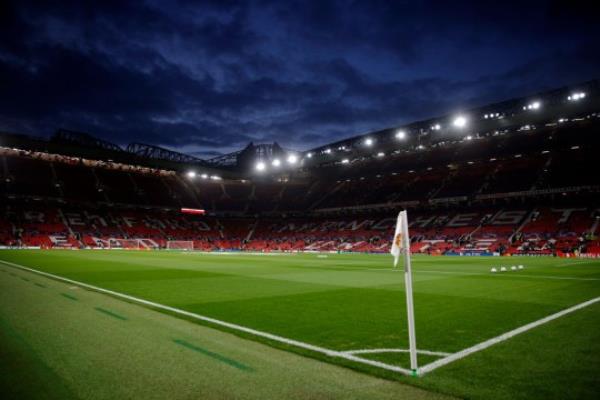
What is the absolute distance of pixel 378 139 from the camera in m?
59.8

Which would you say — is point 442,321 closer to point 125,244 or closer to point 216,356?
point 216,356

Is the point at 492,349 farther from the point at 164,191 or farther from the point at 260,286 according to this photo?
the point at 164,191

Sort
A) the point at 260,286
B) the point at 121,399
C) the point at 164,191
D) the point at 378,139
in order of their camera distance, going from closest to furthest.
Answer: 1. the point at 121,399
2. the point at 260,286
3. the point at 378,139
4. the point at 164,191

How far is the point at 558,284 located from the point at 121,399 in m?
15.9

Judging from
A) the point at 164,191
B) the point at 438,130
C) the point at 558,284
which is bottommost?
the point at 558,284

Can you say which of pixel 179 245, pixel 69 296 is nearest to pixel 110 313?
pixel 69 296

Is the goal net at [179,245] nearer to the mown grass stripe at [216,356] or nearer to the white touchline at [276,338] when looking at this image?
the white touchline at [276,338]

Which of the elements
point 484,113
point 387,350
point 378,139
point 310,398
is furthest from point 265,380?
point 378,139

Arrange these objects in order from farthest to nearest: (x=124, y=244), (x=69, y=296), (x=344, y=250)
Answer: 1. (x=124, y=244)
2. (x=344, y=250)
3. (x=69, y=296)

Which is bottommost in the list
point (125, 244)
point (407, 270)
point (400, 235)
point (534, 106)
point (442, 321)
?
point (442, 321)

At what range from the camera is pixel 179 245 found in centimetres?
6612

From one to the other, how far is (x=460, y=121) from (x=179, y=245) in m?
50.7

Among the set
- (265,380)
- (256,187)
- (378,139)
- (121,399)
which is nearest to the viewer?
(121,399)

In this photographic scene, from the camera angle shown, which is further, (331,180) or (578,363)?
(331,180)
